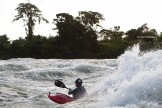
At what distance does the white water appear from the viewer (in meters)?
10.5

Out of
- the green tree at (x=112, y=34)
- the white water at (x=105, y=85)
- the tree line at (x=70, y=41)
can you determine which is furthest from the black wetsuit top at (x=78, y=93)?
the green tree at (x=112, y=34)

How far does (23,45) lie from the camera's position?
51.8 meters

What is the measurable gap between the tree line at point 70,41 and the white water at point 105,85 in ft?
85.1

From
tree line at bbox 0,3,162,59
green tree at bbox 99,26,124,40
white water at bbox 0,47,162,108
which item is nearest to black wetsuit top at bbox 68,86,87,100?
white water at bbox 0,47,162,108

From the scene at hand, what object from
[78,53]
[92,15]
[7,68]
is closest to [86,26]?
[92,15]

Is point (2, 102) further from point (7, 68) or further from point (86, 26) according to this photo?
point (86, 26)

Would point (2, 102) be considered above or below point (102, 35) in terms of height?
below

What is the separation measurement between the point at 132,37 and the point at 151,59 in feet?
163

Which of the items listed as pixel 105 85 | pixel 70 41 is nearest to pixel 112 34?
pixel 70 41

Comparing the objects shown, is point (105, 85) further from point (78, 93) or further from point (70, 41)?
point (70, 41)

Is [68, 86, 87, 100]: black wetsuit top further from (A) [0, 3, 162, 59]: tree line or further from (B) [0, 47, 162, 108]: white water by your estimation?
(A) [0, 3, 162, 59]: tree line

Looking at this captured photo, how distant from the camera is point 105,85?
15.1 m

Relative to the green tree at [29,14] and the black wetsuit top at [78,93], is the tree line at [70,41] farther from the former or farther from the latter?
the black wetsuit top at [78,93]

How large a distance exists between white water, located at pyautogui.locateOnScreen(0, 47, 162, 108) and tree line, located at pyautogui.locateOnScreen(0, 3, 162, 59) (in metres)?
25.9
